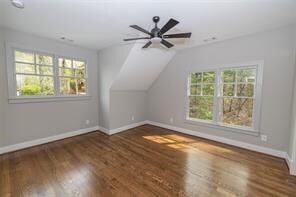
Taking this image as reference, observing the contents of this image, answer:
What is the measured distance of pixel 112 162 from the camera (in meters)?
2.73

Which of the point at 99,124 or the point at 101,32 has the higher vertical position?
the point at 101,32

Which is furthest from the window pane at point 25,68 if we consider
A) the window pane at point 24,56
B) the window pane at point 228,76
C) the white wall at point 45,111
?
the window pane at point 228,76

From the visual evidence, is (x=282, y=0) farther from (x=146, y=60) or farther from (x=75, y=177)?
(x=75, y=177)

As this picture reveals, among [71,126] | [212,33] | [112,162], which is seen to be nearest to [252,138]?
[212,33]

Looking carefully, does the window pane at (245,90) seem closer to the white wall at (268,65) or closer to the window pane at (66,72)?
the white wall at (268,65)

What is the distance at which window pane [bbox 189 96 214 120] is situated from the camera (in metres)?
3.97

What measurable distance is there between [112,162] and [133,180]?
2.27 ft

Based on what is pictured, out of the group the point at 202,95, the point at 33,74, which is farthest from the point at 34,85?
the point at 202,95

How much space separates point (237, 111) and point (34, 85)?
4870mm

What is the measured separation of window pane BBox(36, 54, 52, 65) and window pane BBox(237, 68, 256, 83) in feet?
15.2

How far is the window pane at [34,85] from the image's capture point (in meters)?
3.18

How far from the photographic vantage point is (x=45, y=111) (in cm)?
353

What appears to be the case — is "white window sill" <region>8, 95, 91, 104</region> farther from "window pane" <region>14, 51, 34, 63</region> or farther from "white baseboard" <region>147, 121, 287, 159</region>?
"white baseboard" <region>147, 121, 287, 159</region>

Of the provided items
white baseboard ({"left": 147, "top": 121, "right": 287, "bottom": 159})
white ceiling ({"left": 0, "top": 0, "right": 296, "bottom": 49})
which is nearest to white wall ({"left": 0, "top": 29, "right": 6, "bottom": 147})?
white ceiling ({"left": 0, "top": 0, "right": 296, "bottom": 49})
